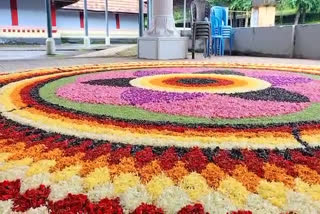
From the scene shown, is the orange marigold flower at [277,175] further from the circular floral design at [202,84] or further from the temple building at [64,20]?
the temple building at [64,20]

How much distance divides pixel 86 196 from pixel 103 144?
0.46 m

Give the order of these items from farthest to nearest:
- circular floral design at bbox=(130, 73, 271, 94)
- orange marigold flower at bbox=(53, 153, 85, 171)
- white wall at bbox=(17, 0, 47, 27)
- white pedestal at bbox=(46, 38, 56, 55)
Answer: white wall at bbox=(17, 0, 47, 27) < white pedestal at bbox=(46, 38, 56, 55) < circular floral design at bbox=(130, 73, 271, 94) < orange marigold flower at bbox=(53, 153, 85, 171)

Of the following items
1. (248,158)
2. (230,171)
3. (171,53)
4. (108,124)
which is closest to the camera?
(230,171)

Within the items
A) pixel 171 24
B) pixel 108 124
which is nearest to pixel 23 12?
pixel 171 24

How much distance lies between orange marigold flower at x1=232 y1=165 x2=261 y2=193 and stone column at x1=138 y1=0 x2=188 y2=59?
5854 mm

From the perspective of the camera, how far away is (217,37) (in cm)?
863

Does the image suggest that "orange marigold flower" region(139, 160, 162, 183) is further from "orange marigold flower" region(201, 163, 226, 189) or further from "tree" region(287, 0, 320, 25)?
"tree" region(287, 0, 320, 25)

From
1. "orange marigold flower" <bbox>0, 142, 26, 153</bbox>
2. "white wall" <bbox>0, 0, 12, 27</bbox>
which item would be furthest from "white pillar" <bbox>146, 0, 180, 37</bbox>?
"white wall" <bbox>0, 0, 12, 27</bbox>

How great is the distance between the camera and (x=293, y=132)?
1669mm

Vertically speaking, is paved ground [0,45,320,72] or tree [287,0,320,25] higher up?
tree [287,0,320,25]

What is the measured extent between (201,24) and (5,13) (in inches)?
534

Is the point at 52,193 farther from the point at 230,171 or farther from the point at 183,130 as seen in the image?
the point at 183,130

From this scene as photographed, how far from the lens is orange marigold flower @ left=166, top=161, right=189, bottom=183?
120 centimetres

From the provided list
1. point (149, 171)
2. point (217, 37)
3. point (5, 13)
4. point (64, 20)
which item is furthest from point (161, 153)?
point (64, 20)
